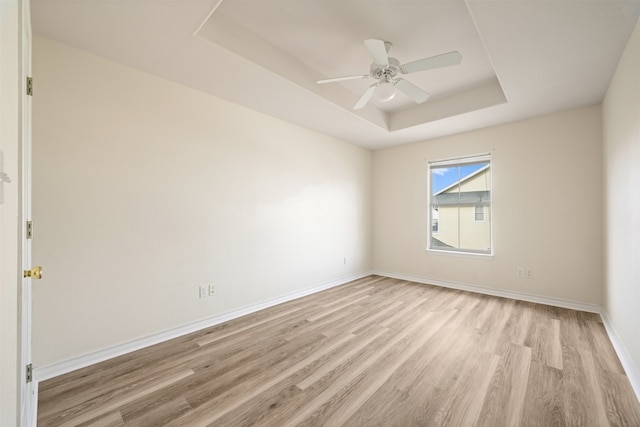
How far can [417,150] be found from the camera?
15.4 ft

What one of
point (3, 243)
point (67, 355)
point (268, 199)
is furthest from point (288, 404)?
point (268, 199)

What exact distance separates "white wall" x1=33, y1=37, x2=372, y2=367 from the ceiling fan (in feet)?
4.56

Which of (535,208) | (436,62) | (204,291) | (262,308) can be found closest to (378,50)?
(436,62)

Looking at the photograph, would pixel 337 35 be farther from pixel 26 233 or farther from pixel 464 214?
pixel 464 214

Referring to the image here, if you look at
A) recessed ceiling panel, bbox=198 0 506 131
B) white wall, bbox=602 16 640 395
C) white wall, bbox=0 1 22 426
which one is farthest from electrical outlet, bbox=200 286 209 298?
white wall, bbox=602 16 640 395

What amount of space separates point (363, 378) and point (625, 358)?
2.08 m

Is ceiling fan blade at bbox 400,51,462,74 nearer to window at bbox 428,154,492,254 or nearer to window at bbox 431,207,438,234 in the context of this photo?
window at bbox 428,154,492,254

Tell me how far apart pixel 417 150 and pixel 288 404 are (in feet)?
14.0

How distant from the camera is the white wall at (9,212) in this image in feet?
2.70

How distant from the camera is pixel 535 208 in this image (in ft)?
11.7

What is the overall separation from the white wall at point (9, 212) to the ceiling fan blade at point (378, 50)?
5.94 feet

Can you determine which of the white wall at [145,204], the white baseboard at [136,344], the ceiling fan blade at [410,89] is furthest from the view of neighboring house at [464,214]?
the white baseboard at [136,344]

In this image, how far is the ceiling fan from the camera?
200 centimetres

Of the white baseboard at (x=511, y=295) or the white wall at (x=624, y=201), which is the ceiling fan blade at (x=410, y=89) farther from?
the white baseboard at (x=511, y=295)
